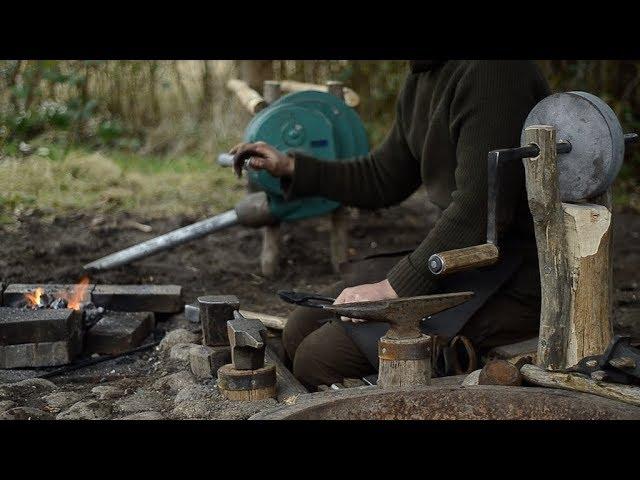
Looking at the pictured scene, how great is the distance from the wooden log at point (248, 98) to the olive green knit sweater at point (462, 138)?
1.95 meters

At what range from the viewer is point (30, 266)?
235 inches

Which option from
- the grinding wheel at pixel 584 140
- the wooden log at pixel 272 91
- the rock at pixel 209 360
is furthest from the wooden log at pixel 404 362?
the wooden log at pixel 272 91

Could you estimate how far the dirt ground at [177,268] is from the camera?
12.4ft

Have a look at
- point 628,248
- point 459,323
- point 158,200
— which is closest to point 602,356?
point 459,323

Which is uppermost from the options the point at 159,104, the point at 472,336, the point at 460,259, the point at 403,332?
the point at 159,104

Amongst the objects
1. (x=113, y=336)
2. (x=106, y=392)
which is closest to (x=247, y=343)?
(x=106, y=392)

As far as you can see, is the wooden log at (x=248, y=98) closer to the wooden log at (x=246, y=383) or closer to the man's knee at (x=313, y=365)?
the man's knee at (x=313, y=365)

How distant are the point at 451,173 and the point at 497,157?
759 millimetres

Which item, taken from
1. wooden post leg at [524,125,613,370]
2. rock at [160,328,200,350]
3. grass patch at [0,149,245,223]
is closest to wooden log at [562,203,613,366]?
wooden post leg at [524,125,613,370]

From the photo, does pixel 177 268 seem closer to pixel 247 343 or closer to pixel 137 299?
pixel 137 299

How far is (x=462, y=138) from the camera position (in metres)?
3.71

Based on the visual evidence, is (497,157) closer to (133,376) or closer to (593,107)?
(593,107)

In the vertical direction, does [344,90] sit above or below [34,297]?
above

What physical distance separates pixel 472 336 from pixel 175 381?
117 centimetres
